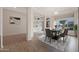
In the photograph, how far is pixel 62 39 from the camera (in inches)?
83.2

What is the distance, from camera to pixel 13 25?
6.98 ft

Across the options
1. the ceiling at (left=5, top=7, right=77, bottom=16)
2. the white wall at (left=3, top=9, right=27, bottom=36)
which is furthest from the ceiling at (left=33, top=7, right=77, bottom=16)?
the white wall at (left=3, top=9, right=27, bottom=36)

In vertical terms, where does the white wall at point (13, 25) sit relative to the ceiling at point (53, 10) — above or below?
below

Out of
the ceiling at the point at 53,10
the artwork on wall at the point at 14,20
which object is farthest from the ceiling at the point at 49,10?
the artwork on wall at the point at 14,20

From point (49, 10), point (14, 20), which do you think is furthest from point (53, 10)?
point (14, 20)

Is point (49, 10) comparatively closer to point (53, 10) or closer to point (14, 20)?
point (53, 10)

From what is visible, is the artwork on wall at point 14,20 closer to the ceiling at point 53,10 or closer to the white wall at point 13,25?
the white wall at point 13,25

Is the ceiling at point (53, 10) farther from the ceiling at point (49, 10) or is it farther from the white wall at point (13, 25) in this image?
the white wall at point (13, 25)

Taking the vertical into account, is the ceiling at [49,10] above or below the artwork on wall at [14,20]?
above

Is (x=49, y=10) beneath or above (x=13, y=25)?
above

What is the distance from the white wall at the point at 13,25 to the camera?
6.70ft

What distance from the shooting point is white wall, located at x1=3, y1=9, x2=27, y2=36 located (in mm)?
2043
